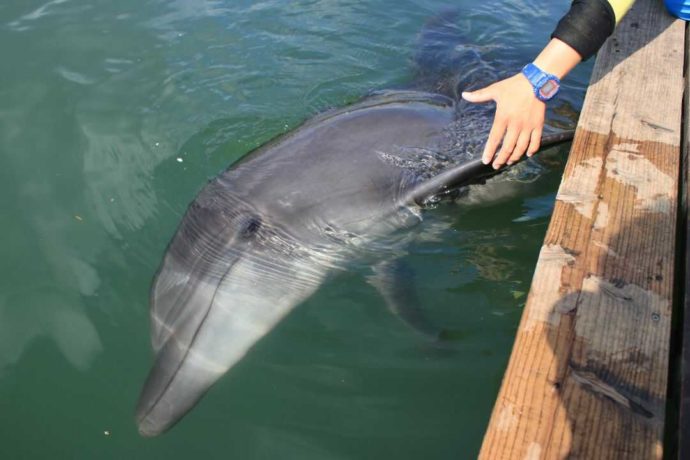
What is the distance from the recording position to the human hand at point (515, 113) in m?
3.04

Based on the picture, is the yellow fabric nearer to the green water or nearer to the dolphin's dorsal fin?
the dolphin's dorsal fin

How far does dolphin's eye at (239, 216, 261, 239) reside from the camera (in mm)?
3965

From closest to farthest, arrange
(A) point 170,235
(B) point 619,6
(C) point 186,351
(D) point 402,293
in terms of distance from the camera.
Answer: (B) point 619,6
(C) point 186,351
(D) point 402,293
(A) point 170,235

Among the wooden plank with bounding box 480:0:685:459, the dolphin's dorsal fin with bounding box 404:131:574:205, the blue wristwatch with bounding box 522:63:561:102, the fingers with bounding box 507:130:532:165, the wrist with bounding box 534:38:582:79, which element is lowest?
the dolphin's dorsal fin with bounding box 404:131:574:205

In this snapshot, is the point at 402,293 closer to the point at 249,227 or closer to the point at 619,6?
the point at 249,227

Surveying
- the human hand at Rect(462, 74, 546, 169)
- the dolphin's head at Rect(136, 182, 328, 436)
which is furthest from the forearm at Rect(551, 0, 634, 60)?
the dolphin's head at Rect(136, 182, 328, 436)

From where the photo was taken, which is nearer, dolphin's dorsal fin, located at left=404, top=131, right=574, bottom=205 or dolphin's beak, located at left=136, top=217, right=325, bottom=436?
dolphin's beak, located at left=136, top=217, right=325, bottom=436

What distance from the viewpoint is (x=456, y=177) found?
4.03 meters

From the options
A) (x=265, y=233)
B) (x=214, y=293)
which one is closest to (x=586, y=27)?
(x=265, y=233)

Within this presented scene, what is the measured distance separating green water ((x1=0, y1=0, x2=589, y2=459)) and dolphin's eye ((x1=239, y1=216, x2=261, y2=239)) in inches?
23.3

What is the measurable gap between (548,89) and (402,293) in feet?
5.32

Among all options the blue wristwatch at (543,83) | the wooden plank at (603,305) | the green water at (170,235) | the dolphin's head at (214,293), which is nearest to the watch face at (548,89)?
the blue wristwatch at (543,83)

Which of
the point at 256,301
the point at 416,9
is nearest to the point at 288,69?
the point at 416,9

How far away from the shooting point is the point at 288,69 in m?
6.58
